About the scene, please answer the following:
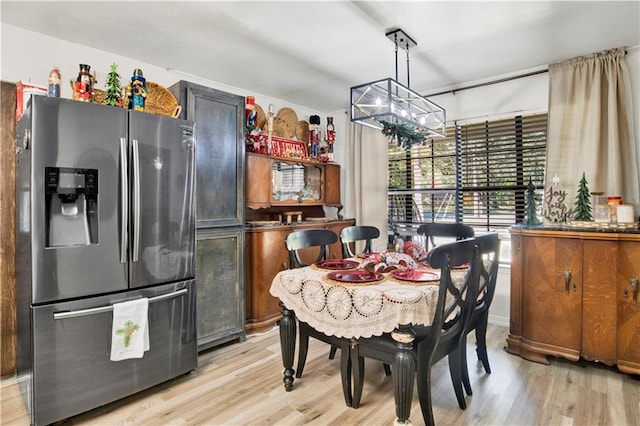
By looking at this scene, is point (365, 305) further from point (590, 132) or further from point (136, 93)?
point (590, 132)

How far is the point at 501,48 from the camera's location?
9.52 ft

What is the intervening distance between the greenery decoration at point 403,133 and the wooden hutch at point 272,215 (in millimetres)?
1532

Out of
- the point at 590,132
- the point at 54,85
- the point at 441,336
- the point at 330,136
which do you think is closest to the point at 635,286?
the point at 590,132

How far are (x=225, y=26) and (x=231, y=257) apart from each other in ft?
6.09

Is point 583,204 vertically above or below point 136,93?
below

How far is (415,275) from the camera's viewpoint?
2.04 m

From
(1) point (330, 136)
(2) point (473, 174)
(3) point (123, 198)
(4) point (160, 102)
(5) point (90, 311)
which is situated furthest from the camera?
(1) point (330, 136)

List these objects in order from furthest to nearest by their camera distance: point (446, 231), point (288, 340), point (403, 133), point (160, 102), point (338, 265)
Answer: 1. point (446, 231)
2. point (160, 102)
3. point (403, 133)
4. point (338, 265)
5. point (288, 340)

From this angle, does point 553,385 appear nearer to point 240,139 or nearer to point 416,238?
point 416,238

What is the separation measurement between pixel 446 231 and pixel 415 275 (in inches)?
52.2

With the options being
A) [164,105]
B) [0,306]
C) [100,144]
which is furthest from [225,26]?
[0,306]

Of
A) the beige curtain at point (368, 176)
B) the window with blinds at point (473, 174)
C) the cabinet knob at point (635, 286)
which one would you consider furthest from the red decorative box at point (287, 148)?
→ the cabinet knob at point (635, 286)

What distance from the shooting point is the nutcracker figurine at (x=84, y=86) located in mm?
2252

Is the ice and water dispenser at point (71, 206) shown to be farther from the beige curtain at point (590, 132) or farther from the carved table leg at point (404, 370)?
the beige curtain at point (590, 132)
